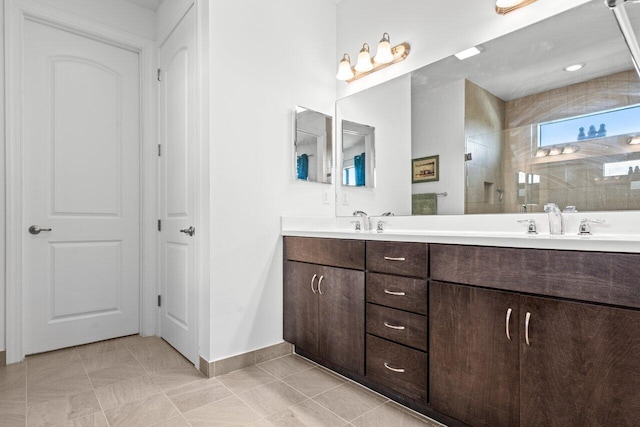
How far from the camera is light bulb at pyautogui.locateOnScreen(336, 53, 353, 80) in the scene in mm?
2547

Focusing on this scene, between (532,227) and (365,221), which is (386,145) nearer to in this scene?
(365,221)

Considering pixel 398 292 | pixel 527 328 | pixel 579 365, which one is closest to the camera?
pixel 579 365

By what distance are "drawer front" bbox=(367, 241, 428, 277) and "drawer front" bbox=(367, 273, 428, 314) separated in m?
0.03

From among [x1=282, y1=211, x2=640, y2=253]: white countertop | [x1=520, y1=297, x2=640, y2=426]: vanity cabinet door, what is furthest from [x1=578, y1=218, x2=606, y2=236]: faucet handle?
[x1=520, y1=297, x2=640, y2=426]: vanity cabinet door

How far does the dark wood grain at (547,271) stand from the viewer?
105cm

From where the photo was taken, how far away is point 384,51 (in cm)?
231

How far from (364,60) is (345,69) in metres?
0.16

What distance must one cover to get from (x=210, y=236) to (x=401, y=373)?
1.23 meters

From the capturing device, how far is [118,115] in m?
2.73

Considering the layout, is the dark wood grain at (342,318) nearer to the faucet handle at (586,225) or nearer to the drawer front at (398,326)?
the drawer front at (398,326)

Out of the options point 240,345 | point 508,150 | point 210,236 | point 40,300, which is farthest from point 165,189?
point 508,150

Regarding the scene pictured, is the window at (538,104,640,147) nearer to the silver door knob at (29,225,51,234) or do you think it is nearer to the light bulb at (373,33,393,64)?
the light bulb at (373,33,393,64)

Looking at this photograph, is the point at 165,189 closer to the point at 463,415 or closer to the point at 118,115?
the point at 118,115

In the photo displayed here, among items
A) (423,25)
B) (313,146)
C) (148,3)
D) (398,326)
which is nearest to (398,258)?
(398,326)
